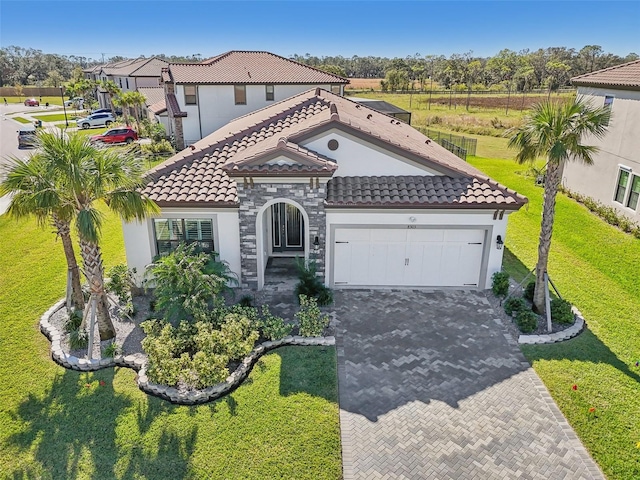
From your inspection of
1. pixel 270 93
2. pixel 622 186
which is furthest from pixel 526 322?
pixel 270 93

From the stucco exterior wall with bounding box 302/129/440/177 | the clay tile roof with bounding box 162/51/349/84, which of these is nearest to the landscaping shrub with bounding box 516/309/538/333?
the stucco exterior wall with bounding box 302/129/440/177

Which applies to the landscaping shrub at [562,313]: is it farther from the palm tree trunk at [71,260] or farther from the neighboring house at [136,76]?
the neighboring house at [136,76]

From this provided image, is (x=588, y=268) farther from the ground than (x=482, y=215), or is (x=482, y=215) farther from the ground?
(x=482, y=215)

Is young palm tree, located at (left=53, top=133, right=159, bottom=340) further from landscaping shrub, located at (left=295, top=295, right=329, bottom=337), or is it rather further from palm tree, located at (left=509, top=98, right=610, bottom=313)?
palm tree, located at (left=509, top=98, right=610, bottom=313)

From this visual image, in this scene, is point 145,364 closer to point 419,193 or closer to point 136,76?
point 419,193

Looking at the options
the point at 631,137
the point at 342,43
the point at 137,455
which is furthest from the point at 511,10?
the point at 137,455

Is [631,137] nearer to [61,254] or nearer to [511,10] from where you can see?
[61,254]
